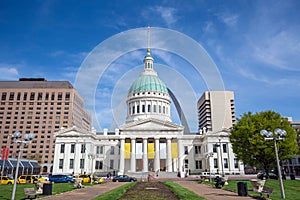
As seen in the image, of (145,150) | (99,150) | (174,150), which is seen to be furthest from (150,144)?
(99,150)

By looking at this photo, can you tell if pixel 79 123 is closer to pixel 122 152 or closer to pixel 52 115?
pixel 52 115

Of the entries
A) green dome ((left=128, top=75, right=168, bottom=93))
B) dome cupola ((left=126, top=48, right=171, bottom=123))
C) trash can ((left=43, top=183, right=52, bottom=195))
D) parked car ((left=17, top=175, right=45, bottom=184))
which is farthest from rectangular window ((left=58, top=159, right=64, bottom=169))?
trash can ((left=43, top=183, right=52, bottom=195))

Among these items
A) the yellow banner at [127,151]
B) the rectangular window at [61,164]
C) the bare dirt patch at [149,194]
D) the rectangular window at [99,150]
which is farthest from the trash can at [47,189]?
the rectangular window at [99,150]

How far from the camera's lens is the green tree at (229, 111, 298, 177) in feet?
137

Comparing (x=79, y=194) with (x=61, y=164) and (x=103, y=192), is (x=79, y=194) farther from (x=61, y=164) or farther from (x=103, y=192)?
(x=61, y=164)

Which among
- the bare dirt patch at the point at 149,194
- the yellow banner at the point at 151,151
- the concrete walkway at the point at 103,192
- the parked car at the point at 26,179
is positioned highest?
the yellow banner at the point at 151,151

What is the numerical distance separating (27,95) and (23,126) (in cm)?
1773

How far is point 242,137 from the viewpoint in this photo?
44.9 meters

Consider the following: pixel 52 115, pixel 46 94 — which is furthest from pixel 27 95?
pixel 52 115

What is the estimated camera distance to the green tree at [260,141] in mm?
41875

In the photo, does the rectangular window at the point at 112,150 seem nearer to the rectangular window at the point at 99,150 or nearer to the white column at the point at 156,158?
the rectangular window at the point at 99,150

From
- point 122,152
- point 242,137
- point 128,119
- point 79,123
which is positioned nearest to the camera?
point 242,137

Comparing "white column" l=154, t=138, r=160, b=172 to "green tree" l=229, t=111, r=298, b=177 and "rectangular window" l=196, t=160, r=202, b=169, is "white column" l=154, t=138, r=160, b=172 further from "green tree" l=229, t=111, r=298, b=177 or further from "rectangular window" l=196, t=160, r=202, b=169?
"green tree" l=229, t=111, r=298, b=177

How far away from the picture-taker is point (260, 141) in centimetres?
4112
